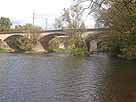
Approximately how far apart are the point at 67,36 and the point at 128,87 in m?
56.2

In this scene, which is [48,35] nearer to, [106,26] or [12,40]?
[12,40]

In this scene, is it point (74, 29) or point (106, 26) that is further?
point (74, 29)

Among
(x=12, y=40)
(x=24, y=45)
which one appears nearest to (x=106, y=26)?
(x=24, y=45)

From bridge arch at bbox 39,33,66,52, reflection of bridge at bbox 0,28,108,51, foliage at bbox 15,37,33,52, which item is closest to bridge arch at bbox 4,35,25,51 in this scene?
reflection of bridge at bbox 0,28,108,51

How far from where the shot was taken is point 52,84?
2472cm

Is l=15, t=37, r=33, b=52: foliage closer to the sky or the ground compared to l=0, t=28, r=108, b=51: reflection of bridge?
closer to the ground

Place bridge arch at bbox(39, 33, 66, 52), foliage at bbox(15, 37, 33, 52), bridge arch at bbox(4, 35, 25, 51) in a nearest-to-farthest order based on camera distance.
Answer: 1. foliage at bbox(15, 37, 33, 52)
2. bridge arch at bbox(39, 33, 66, 52)
3. bridge arch at bbox(4, 35, 25, 51)

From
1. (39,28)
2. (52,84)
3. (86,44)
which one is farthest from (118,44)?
(39,28)

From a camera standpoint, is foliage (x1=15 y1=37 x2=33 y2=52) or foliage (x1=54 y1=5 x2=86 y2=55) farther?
foliage (x1=15 y1=37 x2=33 y2=52)

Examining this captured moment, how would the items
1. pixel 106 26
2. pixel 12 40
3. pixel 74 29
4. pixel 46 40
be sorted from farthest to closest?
pixel 12 40 < pixel 46 40 < pixel 74 29 < pixel 106 26

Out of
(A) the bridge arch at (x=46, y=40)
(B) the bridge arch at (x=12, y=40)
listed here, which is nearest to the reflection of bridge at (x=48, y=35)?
(A) the bridge arch at (x=46, y=40)

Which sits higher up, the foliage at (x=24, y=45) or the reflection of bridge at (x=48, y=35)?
the reflection of bridge at (x=48, y=35)

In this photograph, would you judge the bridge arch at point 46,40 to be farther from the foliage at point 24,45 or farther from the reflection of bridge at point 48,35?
the foliage at point 24,45

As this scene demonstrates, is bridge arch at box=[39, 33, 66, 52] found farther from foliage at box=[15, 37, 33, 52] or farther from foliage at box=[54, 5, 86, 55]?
foliage at box=[54, 5, 86, 55]
